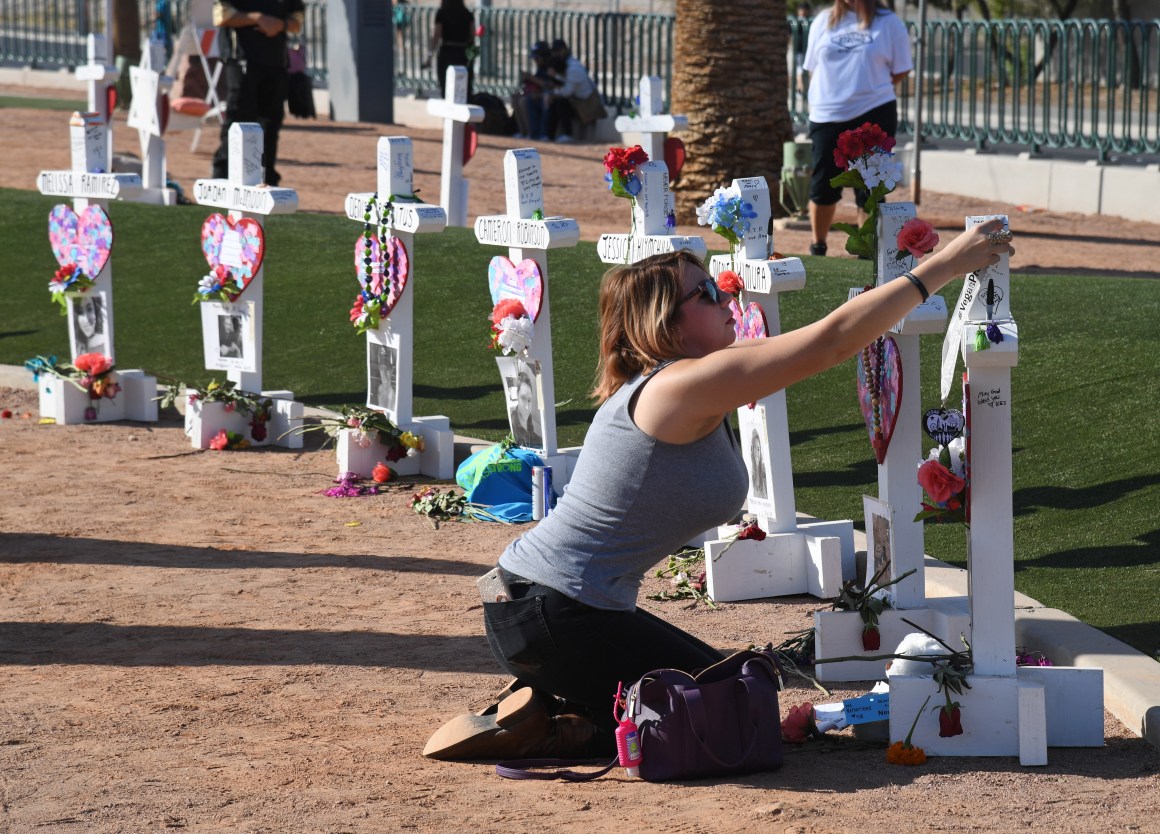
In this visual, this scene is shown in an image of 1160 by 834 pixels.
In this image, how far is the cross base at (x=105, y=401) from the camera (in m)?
8.84

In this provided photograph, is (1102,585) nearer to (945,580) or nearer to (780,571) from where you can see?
(945,580)

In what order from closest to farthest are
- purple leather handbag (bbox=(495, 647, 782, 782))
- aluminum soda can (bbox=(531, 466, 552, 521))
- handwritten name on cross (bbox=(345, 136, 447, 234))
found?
purple leather handbag (bbox=(495, 647, 782, 782)) < aluminum soda can (bbox=(531, 466, 552, 521)) < handwritten name on cross (bbox=(345, 136, 447, 234))

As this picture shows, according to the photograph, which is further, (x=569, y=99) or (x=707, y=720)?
(x=569, y=99)

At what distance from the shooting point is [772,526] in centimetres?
585

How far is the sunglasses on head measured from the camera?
412 centimetres

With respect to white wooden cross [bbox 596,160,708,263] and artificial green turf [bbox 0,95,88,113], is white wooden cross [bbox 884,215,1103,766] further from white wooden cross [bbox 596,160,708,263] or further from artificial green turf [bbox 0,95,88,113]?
artificial green turf [bbox 0,95,88,113]

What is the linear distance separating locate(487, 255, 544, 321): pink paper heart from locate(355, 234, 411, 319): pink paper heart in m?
0.53

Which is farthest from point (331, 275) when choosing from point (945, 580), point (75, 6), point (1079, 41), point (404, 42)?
point (75, 6)

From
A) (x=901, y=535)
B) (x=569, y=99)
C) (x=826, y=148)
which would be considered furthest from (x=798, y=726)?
(x=569, y=99)

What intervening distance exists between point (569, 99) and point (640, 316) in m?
19.2

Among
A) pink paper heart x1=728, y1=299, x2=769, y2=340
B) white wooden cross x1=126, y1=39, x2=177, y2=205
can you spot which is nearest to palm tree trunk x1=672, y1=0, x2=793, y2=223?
white wooden cross x1=126, y1=39, x2=177, y2=205

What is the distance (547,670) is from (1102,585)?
86.3 inches

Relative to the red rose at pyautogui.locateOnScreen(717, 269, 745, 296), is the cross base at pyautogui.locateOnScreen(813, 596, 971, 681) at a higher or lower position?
lower

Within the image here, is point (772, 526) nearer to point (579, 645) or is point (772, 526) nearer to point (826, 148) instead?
point (579, 645)
